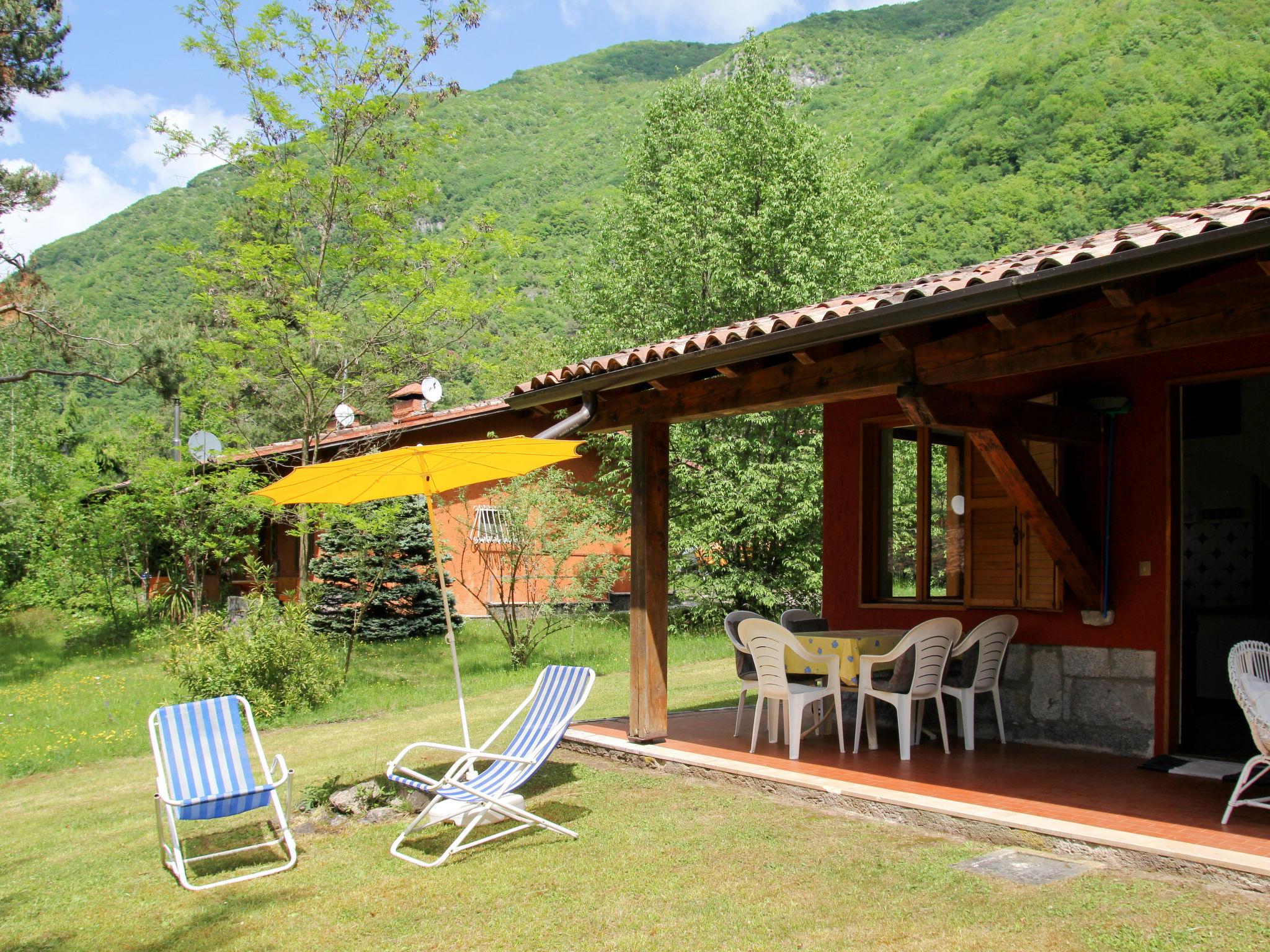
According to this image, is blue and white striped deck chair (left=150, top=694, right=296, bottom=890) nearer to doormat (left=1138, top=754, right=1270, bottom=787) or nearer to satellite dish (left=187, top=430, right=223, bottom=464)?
doormat (left=1138, top=754, right=1270, bottom=787)

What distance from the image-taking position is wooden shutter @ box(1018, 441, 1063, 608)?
7188 mm

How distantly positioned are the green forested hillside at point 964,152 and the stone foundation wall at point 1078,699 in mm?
9068

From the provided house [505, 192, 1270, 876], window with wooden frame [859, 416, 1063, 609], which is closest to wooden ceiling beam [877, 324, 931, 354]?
house [505, 192, 1270, 876]

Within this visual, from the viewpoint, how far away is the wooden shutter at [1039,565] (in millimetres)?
7188

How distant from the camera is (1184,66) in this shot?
3522 cm

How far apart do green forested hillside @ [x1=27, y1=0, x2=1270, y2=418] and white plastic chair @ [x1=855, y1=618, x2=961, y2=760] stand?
29.0 ft

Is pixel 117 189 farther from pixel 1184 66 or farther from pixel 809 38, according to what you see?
pixel 1184 66

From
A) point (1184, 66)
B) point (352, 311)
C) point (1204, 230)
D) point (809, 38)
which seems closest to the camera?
point (1204, 230)

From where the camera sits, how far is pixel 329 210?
13.5m

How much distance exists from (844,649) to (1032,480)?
5.79 feet

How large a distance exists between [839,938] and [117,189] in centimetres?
4546

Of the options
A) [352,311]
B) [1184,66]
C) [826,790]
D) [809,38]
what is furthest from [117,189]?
[826,790]

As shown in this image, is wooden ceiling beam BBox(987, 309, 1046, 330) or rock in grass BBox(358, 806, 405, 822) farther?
rock in grass BBox(358, 806, 405, 822)

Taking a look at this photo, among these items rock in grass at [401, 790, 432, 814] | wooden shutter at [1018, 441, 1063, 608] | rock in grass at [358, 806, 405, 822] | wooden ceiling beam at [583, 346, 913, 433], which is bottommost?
rock in grass at [358, 806, 405, 822]
